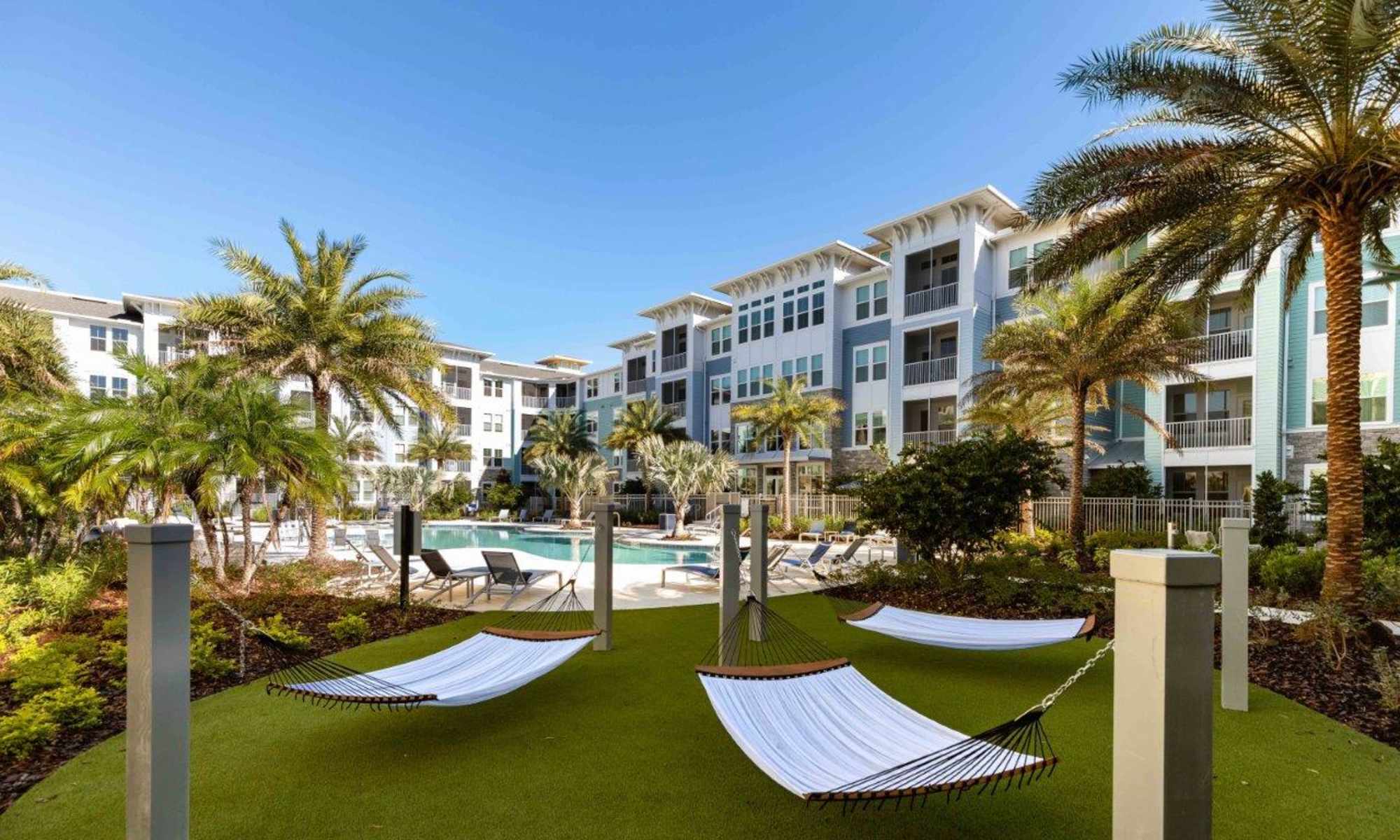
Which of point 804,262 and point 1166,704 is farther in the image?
point 804,262

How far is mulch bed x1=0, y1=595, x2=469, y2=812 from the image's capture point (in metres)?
4.67

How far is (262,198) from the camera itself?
56.6 feet

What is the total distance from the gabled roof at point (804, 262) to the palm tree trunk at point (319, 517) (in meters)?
22.9

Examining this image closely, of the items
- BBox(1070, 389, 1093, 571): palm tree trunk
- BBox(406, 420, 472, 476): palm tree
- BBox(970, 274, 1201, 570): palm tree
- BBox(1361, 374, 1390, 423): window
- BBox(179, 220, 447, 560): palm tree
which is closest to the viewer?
BBox(179, 220, 447, 560): palm tree

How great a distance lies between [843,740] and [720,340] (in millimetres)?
35808

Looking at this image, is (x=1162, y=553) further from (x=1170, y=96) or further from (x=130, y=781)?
(x=1170, y=96)

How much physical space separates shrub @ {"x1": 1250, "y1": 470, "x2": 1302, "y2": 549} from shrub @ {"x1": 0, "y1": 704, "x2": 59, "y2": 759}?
20.7 metres

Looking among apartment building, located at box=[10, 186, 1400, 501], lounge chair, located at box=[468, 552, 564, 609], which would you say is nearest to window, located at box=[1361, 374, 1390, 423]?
apartment building, located at box=[10, 186, 1400, 501]

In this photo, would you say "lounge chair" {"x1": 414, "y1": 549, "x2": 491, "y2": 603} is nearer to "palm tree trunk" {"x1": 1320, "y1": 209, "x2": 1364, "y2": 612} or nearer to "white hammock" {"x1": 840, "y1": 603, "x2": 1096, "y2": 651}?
"white hammock" {"x1": 840, "y1": 603, "x2": 1096, "y2": 651}

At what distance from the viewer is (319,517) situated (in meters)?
14.8

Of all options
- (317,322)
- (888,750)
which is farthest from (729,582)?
(317,322)

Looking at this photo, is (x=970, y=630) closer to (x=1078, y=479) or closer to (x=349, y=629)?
(x=349, y=629)

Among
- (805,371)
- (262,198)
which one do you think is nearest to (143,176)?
(262,198)

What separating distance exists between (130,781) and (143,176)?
15656mm
